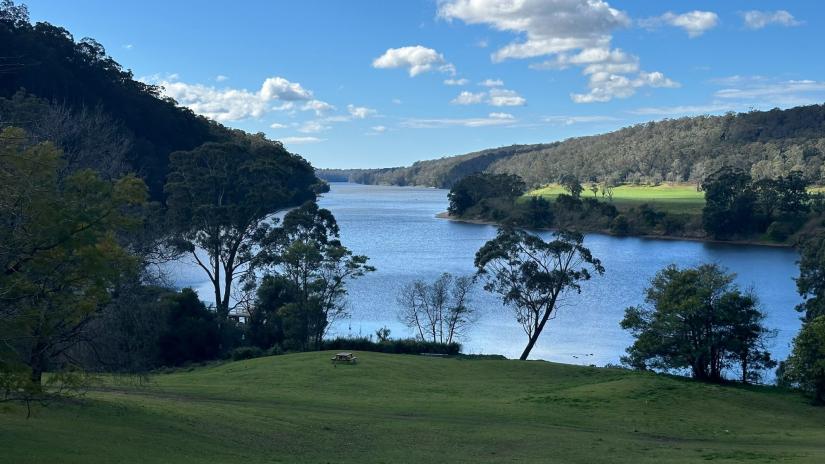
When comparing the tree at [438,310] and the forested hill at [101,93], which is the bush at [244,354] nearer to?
the tree at [438,310]

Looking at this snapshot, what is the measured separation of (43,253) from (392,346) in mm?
27001

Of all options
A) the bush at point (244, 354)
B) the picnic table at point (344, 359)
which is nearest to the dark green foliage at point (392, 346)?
the bush at point (244, 354)

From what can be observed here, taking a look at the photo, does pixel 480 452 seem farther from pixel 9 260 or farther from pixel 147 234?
pixel 147 234

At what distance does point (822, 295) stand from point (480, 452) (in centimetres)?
3033

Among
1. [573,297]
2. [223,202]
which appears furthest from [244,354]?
[573,297]

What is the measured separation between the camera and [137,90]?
91.8m

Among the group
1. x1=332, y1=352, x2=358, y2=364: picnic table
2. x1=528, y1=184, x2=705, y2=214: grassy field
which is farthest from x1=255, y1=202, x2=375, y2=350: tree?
x1=528, y1=184, x2=705, y2=214: grassy field

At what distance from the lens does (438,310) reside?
49375mm

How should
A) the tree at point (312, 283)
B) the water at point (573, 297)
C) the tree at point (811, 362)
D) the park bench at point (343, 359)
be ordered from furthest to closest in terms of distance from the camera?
the water at point (573, 297) < the tree at point (312, 283) < the park bench at point (343, 359) < the tree at point (811, 362)

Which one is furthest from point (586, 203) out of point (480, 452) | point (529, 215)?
point (480, 452)

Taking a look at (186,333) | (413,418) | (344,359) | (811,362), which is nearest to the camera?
(413,418)

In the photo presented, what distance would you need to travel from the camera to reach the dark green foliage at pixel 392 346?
40.0 meters

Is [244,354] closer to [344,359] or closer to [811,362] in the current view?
[344,359]

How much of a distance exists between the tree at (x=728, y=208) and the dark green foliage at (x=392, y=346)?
83.0 meters
